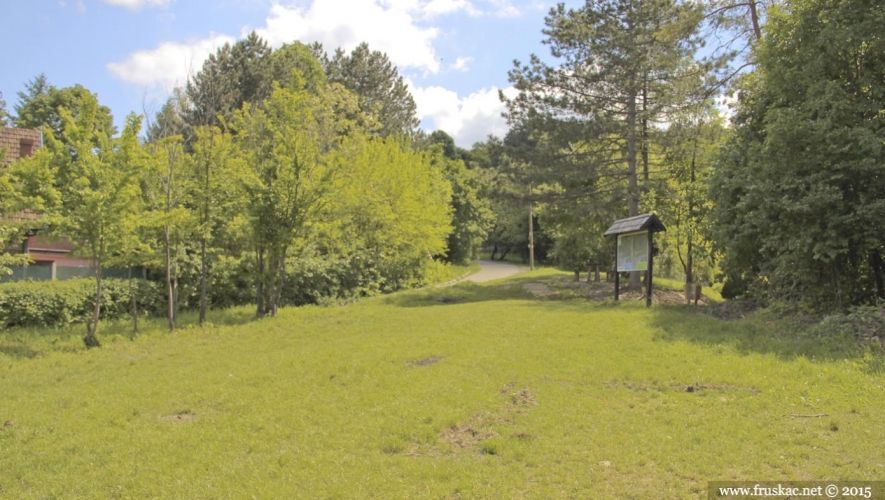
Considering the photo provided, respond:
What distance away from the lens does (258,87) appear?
38156mm

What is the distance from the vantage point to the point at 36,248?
62.8 ft

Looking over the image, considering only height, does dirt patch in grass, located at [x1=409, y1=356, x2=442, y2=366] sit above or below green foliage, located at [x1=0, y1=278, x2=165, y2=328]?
below

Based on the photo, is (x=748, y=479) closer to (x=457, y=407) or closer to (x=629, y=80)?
(x=457, y=407)

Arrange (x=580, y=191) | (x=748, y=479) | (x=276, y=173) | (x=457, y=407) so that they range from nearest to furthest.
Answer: (x=748, y=479), (x=457, y=407), (x=276, y=173), (x=580, y=191)

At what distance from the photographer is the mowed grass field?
16.0ft

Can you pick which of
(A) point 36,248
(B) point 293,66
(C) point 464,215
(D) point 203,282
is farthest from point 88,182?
(C) point 464,215

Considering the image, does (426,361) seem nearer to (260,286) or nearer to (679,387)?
(679,387)

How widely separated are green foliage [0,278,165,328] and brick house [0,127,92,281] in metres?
0.89

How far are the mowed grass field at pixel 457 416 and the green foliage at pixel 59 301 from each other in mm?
2077

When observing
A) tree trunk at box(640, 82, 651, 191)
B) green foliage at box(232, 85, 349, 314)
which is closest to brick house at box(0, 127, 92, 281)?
green foliage at box(232, 85, 349, 314)

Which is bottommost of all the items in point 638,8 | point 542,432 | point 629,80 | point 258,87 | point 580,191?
point 542,432

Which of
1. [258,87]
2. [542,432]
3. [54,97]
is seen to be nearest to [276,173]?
[542,432]

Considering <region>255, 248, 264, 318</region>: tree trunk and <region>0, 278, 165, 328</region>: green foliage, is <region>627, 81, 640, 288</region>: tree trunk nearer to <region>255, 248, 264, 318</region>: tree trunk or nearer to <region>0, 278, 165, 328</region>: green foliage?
<region>255, 248, 264, 318</region>: tree trunk

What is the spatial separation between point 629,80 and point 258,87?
27335 mm
